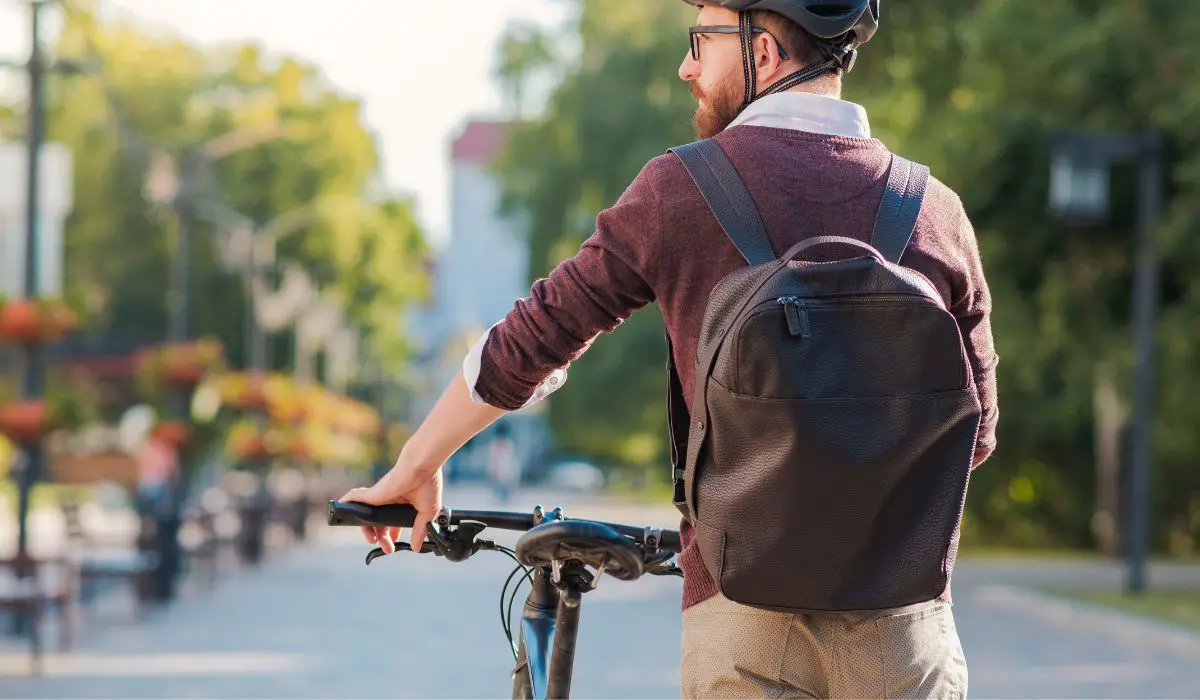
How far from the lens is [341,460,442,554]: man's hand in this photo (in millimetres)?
2715

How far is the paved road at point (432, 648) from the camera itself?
1142cm

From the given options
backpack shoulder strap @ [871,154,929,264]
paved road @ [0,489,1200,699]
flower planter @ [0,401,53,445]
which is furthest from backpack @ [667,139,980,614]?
flower planter @ [0,401,53,445]

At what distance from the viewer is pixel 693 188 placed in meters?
2.62

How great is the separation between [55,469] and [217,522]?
128 ft

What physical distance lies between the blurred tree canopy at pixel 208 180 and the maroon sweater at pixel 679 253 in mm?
53082

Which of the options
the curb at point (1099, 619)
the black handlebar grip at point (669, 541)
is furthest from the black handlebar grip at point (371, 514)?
the curb at point (1099, 619)

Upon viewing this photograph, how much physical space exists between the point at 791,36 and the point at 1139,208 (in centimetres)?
1794

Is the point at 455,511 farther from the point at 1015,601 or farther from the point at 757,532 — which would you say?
the point at 1015,601

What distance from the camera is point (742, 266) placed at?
2.61 meters

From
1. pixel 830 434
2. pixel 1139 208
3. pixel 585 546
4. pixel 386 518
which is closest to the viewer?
pixel 830 434

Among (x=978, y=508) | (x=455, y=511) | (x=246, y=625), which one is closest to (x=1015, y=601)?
(x=246, y=625)

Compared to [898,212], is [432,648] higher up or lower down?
lower down

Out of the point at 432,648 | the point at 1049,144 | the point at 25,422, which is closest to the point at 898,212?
the point at 432,648

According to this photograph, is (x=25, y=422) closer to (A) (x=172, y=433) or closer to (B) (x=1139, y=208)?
(A) (x=172, y=433)
